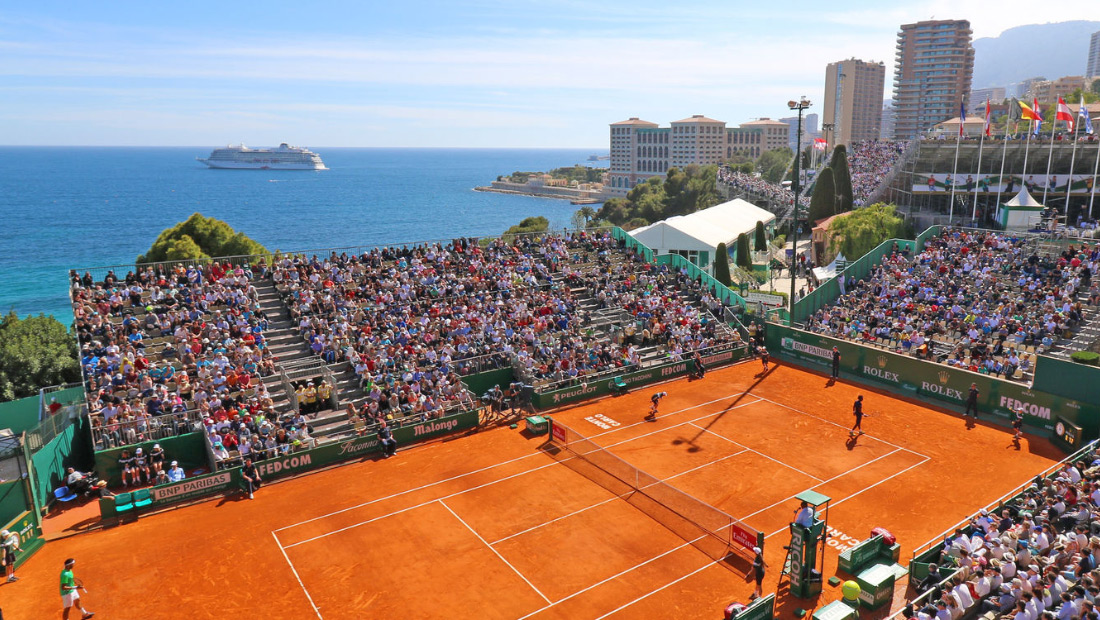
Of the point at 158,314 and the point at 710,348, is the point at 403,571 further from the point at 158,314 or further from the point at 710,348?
the point at 710,348

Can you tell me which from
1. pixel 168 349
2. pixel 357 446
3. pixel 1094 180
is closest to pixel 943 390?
pixel 357 446

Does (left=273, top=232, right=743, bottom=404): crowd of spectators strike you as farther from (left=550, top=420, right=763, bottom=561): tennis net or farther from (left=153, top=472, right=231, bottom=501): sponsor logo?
(left=550, top=420, right=763, bottom=561): tennis net

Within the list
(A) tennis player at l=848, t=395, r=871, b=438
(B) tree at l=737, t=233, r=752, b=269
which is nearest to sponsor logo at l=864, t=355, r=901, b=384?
(A) tennis player at l=848, t=395, r=871, b=438

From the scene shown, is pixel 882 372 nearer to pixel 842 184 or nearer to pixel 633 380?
pixel 633 380

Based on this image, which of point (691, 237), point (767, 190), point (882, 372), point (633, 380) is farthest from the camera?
point (767, 190)

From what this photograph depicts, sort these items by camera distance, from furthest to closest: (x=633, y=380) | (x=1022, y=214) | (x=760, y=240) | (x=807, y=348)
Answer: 1. (x=760, y=240)
2. (x=1022, y=214)
3. (x=807, y=348)
4. (x=633, y=380)
